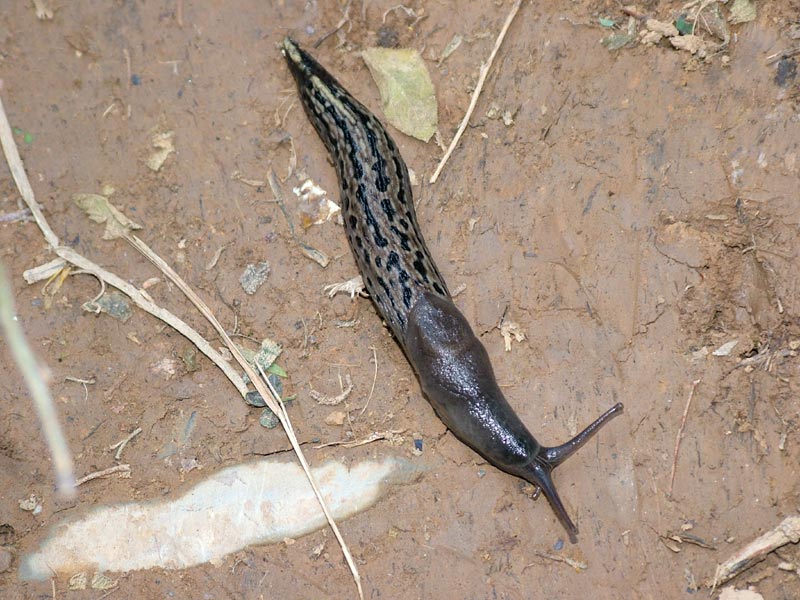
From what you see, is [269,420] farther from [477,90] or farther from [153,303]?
[477,90]

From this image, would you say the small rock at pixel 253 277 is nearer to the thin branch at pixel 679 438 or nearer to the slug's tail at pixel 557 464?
the slug's tail at pixel 557 464

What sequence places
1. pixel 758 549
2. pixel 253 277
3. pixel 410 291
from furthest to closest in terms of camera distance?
1. pixel 253 277
2. pixel 410 291
3. pixel 758 549

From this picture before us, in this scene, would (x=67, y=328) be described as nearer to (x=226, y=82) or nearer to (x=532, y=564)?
(x=226, y=82)

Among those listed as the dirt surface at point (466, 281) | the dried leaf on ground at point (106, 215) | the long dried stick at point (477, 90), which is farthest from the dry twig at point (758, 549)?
the dried leaf on ground at point (106, 215)

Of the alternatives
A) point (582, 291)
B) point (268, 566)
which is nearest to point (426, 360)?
point (582, 291)

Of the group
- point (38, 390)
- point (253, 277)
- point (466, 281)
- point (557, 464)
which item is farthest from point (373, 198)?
point (38, 390)

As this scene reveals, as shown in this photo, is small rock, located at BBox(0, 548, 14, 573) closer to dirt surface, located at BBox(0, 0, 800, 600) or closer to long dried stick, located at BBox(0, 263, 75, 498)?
dirt surface, located at BBox(0, 0, 800, 600)
